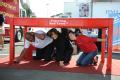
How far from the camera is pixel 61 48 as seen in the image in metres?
10.2

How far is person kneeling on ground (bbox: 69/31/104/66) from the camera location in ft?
32.1

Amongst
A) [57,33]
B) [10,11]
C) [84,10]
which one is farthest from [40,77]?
[84,10]

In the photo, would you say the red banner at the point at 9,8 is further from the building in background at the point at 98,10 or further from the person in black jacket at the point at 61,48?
the person in black jacket at the point at 61,48

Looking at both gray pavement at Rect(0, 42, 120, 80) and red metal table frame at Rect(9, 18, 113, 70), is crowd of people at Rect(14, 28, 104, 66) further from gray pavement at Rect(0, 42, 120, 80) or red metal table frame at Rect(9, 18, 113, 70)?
gray pavement at Rect(0, 42, 120, 80)

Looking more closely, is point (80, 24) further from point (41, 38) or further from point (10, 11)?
point (10, 11)

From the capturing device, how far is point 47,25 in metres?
9.48

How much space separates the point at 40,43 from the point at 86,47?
152cm

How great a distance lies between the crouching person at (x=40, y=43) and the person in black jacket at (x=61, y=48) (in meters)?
0.27

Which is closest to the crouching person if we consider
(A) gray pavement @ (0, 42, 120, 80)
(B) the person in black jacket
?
(B) the person in black jacket

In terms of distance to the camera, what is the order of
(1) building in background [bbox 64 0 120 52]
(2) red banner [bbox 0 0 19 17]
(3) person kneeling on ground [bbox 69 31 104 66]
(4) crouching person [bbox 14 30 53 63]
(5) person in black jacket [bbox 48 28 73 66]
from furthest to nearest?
(2) red banner [bbox 0 0 19 17] < (1) building in background [bbox 64 0 120 52] < (4) crouching person [bbox 14 30 53 63] < (5) person in black jacket [bbox 48 28 73 66] < (3) person kneeling on ground [bbox 69 31 104 66]

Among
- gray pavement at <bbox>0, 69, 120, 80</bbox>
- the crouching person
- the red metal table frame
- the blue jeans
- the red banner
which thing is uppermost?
the red banner

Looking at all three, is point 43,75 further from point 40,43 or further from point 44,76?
point 40,43

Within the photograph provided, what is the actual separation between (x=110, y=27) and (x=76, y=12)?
57.1 feet

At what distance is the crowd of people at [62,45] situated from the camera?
32.5 ft
